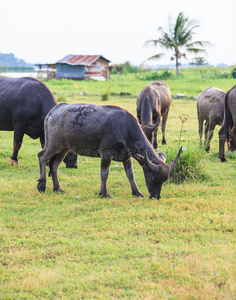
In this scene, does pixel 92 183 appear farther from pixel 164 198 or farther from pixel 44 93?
pixel 44 93

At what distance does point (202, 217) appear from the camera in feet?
19.0

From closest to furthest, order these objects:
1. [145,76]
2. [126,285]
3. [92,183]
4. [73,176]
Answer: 1. [126,285]
2. [92,183]
3. [73,176]
4. [145,76]

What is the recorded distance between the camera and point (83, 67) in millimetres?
42750

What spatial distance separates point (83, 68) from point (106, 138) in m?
37.5

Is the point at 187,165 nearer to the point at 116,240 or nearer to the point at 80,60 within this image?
the point at 116,240

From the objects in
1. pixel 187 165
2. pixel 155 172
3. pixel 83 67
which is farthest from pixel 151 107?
pixel 83 67

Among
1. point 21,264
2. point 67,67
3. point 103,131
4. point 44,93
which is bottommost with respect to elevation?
point 21,264

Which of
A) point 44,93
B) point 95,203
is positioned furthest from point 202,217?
point 44,93

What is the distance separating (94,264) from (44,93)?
5.17m

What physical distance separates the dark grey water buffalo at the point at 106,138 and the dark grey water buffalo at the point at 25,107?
159cm

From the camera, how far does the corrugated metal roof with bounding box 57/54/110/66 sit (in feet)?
139

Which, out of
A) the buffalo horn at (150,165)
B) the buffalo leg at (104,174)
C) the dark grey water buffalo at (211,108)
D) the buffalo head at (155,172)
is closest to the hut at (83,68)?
the dark grey water buffalo at (211,108)

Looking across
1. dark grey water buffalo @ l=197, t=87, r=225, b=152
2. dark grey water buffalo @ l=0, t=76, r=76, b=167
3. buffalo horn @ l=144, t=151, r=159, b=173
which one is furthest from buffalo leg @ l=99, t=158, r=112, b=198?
dark grey water buffalo @ l=197, t=87, r=225, b=152

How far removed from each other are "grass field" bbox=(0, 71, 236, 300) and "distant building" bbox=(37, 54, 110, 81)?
3587 centimetres
